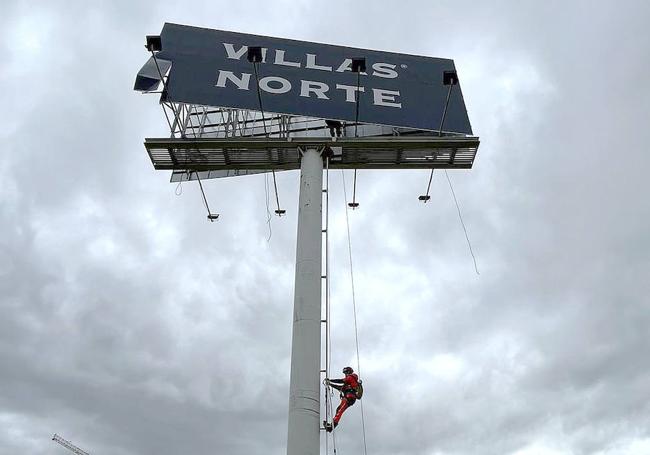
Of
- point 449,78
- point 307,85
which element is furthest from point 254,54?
point 449,78

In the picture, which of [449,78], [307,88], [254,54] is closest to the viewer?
[254,54]

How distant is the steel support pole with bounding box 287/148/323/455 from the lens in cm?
1347

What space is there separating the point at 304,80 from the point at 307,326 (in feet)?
24.9

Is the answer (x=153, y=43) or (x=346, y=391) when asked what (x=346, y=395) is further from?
(x=153, y=43)

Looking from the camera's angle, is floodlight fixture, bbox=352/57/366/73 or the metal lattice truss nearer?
floodlight fixture, bbox=352/57/366/73

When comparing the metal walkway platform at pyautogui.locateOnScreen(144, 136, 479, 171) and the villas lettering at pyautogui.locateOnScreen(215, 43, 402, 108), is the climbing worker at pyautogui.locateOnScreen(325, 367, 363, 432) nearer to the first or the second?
the metal walkway platform at pyautogui.locateOnScreen(144, 136, 479, 171)

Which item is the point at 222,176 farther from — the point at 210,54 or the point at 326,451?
the point at 326,451

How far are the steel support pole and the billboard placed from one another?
231 centimetres

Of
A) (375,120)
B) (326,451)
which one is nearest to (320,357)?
(326,451)

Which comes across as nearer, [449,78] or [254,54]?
[254,54]

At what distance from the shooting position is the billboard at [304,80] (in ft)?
57.6

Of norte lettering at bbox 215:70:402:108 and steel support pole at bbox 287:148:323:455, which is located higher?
norte lettering at bbox 215:70:402:108

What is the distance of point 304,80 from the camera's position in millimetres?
18281

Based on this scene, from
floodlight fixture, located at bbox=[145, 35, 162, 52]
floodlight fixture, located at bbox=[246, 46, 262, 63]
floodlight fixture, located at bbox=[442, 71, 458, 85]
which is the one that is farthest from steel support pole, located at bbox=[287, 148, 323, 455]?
floodlight fixture, located at bbox=[145, 35, 162, 52]
